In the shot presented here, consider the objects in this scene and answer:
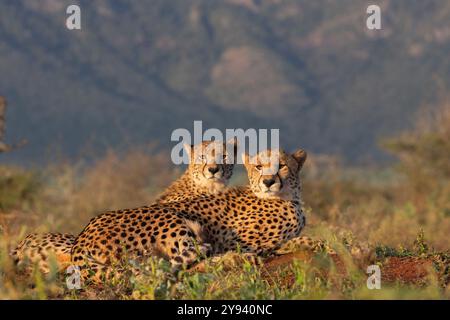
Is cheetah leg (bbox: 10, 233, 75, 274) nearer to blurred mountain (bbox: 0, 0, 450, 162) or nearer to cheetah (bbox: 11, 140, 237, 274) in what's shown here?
cheetah (bbox: 11, 140, 237, 274)

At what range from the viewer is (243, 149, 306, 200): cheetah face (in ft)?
21.7

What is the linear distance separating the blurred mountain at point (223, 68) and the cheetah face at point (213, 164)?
231 feet

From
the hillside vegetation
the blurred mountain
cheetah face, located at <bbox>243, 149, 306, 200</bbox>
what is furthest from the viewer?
the blurred mountain

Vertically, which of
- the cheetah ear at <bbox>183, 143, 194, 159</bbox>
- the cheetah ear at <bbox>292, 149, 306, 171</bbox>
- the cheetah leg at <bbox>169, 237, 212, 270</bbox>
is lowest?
the cheetah leg at <bbox>169, 237, 212, 270</bbox>

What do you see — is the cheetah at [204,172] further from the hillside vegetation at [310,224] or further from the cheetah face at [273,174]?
the hillside vegetation at [310,224]

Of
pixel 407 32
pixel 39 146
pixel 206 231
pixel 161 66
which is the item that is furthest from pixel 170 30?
pixel 206 231

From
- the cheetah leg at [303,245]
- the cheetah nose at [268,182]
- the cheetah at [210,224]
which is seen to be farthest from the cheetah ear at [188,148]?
the cheetah leg at [303,245]

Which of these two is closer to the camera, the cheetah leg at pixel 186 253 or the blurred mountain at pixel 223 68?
the cheetah leg at pixel 186 253

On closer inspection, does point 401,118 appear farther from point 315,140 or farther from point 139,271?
point 139,271

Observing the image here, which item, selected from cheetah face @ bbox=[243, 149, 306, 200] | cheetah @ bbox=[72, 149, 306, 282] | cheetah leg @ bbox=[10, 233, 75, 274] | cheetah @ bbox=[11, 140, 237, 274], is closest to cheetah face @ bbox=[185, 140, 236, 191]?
cheetah @ bbox=[11, 140, 237, 274]

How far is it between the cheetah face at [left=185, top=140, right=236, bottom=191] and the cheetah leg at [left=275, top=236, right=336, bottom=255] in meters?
1.10

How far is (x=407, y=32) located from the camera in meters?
125

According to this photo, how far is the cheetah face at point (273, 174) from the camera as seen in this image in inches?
261

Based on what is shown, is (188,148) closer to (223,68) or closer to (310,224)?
(310,224)
